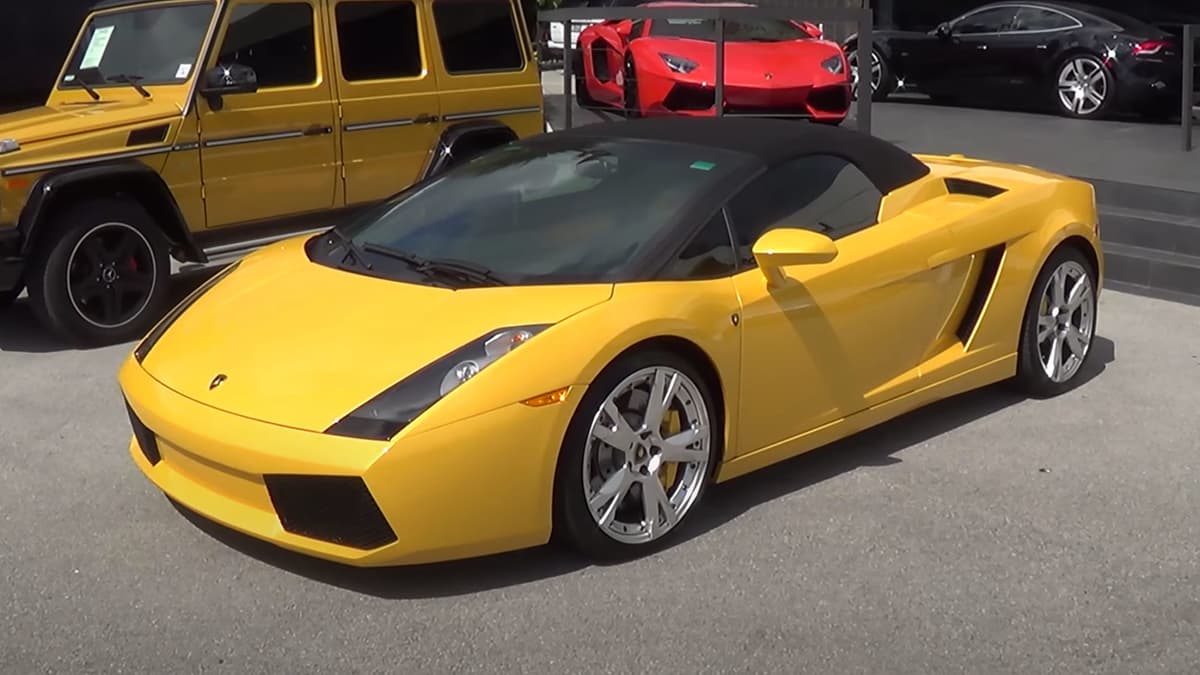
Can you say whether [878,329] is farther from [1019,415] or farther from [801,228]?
[1019,415]

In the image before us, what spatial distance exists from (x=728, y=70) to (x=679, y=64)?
0.41m

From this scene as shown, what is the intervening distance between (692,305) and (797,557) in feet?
2.71

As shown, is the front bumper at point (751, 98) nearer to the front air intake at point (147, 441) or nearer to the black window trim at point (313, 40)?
the black window trim at point (313, 40)

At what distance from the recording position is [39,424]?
228 inches

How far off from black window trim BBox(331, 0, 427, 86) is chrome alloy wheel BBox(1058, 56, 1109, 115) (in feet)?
23.9

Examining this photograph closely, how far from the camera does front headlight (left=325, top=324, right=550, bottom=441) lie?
12.5 ft

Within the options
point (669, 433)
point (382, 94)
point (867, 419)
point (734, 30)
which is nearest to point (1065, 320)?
point (867, 419)

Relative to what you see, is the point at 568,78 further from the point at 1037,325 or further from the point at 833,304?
the point at 833,304

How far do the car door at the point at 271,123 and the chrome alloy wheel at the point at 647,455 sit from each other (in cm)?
404

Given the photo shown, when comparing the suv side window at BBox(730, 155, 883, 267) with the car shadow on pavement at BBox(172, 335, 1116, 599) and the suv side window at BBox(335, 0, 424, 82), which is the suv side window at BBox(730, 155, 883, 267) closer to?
the car shadow on pavement at BBox(172, 335, 1116, 599)

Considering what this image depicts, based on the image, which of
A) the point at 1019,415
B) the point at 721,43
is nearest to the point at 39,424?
the point at 1019,415

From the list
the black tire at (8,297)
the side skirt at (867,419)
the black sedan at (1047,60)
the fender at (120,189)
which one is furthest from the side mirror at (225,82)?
the black sedan at (1047,60)

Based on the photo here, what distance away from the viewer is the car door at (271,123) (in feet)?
24.8

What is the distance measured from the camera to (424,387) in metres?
3.88
